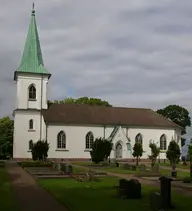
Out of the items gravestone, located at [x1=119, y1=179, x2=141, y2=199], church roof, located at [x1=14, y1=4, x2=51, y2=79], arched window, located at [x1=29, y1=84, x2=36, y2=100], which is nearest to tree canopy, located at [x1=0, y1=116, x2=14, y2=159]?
arched window, located at [x1=29, y1=84, x2=36, y2=100]

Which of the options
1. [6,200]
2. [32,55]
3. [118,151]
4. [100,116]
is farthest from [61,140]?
[6,200]

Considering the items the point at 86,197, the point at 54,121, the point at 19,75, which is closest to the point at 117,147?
the point at 54,121

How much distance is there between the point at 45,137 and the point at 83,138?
6844 millimetres

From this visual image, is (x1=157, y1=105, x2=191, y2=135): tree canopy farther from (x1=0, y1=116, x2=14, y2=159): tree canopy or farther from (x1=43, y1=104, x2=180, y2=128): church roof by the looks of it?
(x1=0, y1=116, x2=14, y2=159): tree canopy

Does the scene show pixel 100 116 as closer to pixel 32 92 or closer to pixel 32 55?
pixel 32 92

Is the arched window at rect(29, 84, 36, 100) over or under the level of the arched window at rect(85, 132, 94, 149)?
over

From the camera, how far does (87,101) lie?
90312 millimetres

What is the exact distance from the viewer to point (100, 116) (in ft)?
225

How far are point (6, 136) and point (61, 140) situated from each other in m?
20.3

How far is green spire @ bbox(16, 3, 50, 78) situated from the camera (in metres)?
66.2

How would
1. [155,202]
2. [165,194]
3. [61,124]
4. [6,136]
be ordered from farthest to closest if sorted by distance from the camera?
[6,136] < [61,124] < [165,194] < [155,202]

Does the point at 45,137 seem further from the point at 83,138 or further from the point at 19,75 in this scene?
the point at 19,75

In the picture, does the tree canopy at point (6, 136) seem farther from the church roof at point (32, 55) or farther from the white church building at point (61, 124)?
the church roof at point (32, 55)

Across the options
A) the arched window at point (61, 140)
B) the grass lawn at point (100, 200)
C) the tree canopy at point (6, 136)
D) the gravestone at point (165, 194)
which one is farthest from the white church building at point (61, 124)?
the gravestone at point (165, 194)
